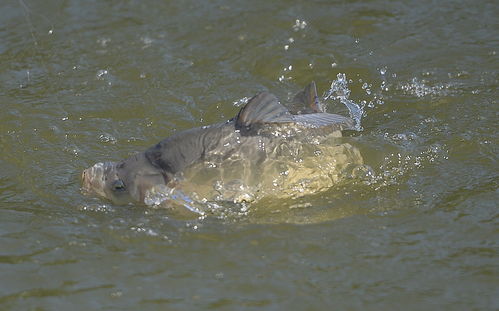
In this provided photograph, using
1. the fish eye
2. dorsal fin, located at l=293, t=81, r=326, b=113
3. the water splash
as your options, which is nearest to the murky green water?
the water splash

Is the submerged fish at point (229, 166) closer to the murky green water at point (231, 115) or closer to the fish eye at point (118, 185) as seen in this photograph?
the fish eye at point (118, 185)

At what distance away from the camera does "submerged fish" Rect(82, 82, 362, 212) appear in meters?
4.97

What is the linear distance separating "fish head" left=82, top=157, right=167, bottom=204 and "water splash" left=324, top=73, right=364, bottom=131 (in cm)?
192

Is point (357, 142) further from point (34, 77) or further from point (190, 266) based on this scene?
point (34, 77)

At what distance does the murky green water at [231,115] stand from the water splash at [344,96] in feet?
Answer: 0.17

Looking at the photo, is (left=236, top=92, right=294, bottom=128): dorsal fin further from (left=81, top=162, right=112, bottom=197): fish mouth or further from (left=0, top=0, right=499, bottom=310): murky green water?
(left=81, top=162, right=112, bottom=197): fish mouth

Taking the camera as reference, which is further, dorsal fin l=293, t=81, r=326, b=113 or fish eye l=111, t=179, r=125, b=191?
dorsal fin l=293, t=81, r=326, b=113

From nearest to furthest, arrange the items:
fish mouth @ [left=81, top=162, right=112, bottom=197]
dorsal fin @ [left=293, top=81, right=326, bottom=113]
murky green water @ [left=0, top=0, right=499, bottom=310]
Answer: murky green water @ [left=0, top=0, right=499, bottom=310] < fish mouth @ [left=81, top=162, right=112, bottom=197] < dorsal fin @ [left=293, top=81, right=326, bottom=113]

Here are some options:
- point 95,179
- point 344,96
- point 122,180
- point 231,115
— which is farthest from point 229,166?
point 344,96

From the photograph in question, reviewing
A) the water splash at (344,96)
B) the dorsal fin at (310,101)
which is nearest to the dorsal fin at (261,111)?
the dorsal fin at (310,101)

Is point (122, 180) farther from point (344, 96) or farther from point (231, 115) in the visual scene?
point (344, 96)

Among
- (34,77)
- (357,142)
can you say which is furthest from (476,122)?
(34,77)

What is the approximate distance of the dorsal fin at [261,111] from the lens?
16.4ft

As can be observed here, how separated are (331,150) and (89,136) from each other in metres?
2.04
